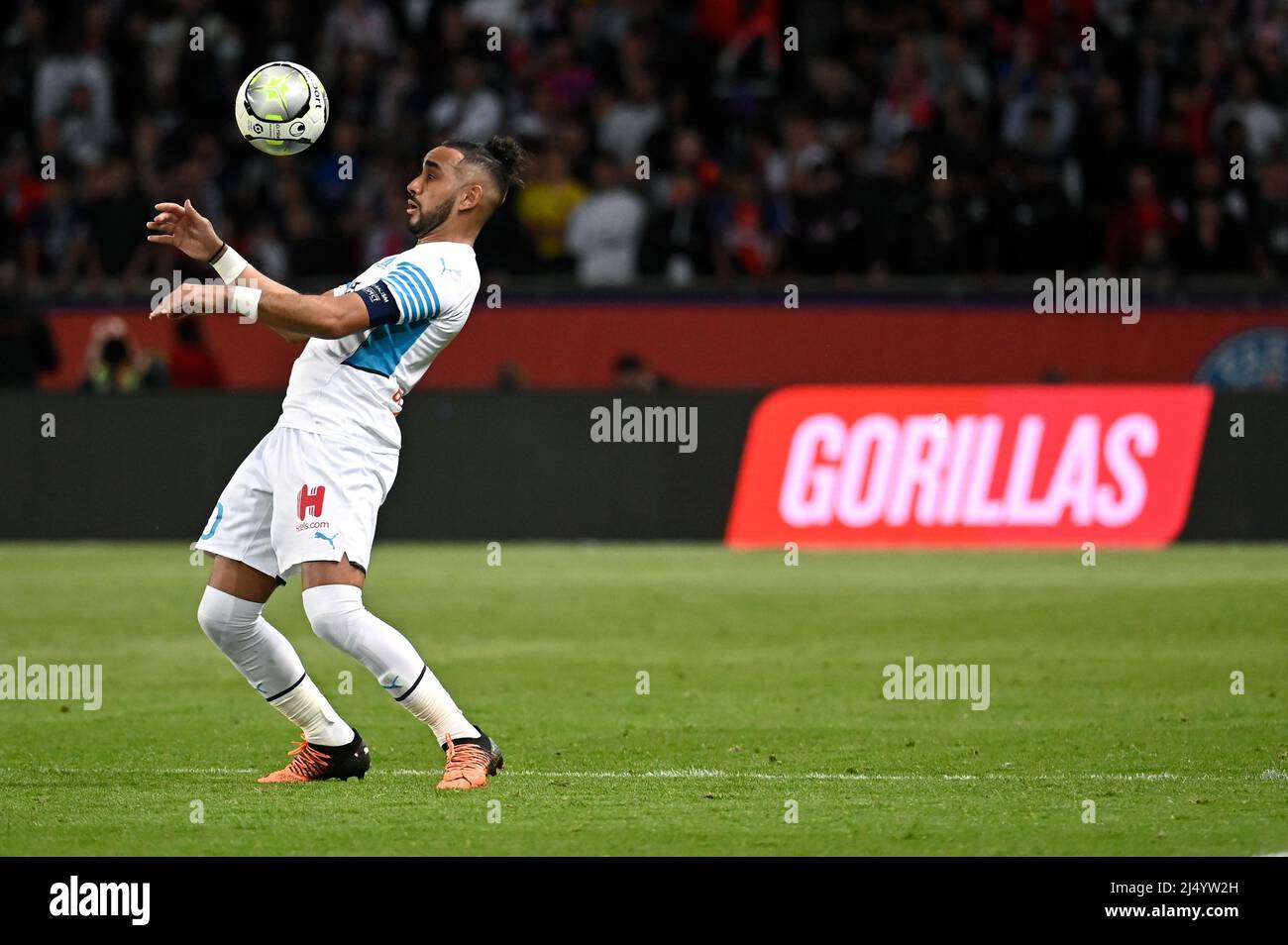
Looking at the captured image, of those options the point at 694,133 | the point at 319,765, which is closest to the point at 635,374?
the point at 694,133

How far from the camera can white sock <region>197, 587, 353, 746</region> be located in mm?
8312

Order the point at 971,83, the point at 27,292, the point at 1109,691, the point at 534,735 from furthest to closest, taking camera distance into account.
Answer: the point at 971,83, the point at 27,292, the point at 1109,691, the point at 534,735

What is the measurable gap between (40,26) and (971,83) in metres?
10.7

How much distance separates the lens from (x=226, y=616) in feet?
27.2

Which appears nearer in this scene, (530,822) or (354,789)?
(530,822)

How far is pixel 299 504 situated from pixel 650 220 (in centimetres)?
1299

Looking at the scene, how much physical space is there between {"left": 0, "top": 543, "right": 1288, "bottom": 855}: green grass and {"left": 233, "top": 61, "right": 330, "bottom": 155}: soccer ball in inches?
102

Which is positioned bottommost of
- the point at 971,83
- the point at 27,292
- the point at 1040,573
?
the point at 1040,573

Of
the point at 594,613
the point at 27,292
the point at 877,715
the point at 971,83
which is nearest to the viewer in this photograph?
the point at 877,715

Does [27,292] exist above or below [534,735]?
above

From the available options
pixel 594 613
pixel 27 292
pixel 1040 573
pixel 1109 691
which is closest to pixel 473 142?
pixel 1109 691

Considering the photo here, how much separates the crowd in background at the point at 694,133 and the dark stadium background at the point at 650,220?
40 mm

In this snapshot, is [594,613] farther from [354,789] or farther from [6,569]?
[354,789]

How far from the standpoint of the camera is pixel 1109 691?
37.3ft
